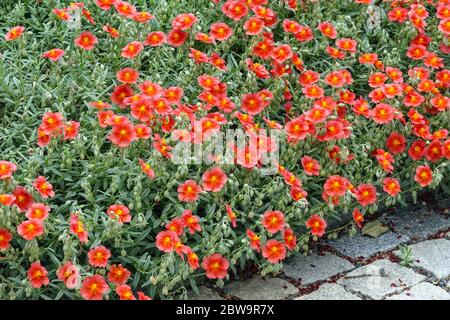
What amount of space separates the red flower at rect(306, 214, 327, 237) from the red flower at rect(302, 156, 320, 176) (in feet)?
0.73

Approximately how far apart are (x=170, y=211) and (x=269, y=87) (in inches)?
39.9

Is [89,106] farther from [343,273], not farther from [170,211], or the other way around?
[343,273]

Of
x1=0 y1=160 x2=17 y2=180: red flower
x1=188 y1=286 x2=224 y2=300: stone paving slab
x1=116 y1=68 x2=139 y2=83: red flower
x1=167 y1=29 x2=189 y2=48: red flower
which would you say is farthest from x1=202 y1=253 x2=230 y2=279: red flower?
x1=167 y1=29 x2=189 y2=48: red flower

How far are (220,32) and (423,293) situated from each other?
66.6 inches

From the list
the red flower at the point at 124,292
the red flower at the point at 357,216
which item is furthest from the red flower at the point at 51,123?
the red flower at the point at 357,216

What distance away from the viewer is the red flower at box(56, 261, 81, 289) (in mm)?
3391

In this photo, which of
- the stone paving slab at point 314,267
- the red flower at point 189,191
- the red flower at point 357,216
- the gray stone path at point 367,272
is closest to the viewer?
the red flower at point 189,191

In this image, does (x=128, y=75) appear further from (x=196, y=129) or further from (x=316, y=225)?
(x=316, y=225)

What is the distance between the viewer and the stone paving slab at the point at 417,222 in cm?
438

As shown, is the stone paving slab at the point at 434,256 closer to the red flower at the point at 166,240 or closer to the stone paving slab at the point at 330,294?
the stone paving slab at the point at 330,294

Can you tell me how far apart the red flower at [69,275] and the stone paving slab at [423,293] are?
1.34m

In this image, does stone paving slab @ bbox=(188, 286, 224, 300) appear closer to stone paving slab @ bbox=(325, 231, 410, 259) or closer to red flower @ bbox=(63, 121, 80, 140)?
stone paving slab @ bbox=(325, 231, 410, 259)

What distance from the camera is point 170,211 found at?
151 inches

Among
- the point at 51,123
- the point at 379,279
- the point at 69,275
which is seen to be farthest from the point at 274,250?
the point at 51,123
